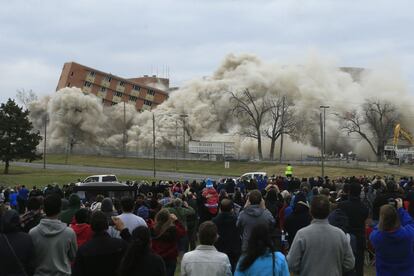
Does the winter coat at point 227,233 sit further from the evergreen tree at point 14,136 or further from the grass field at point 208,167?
the evergreen tree at point 14,136

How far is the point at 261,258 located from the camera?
5.56m

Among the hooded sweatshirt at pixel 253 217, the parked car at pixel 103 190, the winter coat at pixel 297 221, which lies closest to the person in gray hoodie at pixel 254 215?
the hooded sweatshirt at pixel 253 217

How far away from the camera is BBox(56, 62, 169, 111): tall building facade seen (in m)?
106

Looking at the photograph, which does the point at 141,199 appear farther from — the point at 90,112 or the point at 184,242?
the point at 90,112

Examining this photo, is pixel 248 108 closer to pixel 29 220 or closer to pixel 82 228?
pixel 29 220

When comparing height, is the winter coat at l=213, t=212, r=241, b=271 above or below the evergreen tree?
below

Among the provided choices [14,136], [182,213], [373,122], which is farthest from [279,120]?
[182,213]

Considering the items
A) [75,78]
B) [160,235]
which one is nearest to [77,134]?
[75,78]

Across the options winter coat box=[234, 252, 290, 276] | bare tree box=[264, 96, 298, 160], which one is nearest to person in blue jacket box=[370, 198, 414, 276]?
winter coat box=[234, 252, 290, 276]

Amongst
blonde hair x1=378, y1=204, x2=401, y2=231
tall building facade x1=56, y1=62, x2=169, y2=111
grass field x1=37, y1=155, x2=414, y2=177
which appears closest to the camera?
blonde hair x1=378, y1=204, x2=401, y2=231

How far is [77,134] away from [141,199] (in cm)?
8759

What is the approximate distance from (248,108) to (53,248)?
8489 cm

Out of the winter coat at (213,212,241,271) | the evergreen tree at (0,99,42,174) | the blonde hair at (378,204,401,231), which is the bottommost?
the winter coat at (213,212,241,271)

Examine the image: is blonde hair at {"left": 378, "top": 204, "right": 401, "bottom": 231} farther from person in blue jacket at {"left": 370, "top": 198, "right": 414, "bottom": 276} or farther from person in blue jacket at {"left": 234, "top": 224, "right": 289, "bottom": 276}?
person in blue jacket at {"left": 234, "top": 224, "right": 289, "bottom": 276}
